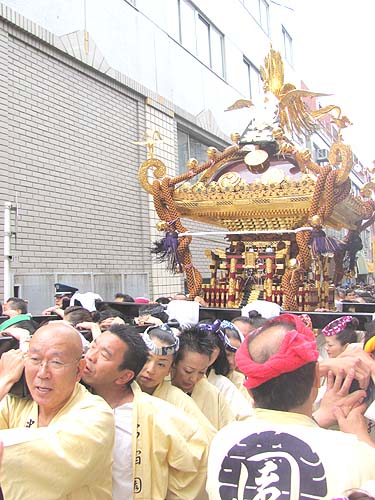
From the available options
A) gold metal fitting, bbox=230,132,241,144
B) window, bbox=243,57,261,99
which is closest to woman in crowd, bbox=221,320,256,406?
gold metal fitting, bbox=230,132,241,144

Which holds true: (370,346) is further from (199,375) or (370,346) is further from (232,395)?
(232,395)

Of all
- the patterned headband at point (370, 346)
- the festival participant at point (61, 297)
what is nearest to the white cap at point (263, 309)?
the festival participant at point (61, 297)

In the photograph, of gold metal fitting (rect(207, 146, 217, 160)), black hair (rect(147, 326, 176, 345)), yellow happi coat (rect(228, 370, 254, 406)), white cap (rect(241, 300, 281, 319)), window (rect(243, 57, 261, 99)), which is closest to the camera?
black hair (rect(147, 326, 176, 345))

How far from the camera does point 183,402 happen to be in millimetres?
2379

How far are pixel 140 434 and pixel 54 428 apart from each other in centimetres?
50

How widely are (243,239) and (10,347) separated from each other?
12.2ft

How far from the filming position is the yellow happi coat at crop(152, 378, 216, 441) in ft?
7.57

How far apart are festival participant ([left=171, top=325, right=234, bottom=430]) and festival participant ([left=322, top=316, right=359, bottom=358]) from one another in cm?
75

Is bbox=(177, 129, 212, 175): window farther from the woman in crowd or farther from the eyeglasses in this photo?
the eyeglasses

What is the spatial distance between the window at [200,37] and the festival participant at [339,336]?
8946mm

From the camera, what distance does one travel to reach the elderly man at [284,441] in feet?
4.30

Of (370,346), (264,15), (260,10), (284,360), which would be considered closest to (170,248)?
(370,346)

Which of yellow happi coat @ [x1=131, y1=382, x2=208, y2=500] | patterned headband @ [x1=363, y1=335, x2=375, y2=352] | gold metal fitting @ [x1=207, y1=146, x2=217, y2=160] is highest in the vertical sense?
gold metal fitting @ [x1=207, y1=146, x2=217, y2=160]

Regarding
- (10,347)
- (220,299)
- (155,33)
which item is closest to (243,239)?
(220,299)
